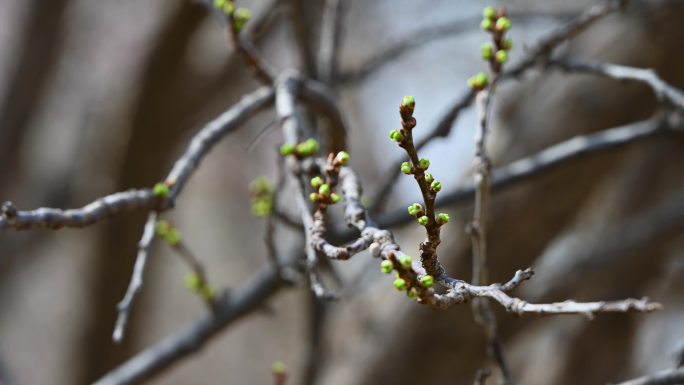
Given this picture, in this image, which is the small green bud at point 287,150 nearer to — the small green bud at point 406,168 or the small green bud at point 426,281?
the small green bud at point 406,168

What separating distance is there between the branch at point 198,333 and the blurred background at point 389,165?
0.50 ft

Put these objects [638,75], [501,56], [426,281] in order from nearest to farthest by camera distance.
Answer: [426,281], [501,56], [638,75]

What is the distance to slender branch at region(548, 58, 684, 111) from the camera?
156 centimetres

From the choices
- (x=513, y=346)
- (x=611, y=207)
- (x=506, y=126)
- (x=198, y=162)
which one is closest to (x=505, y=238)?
(x=506, y=126)

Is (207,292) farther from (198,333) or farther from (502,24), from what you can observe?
(502,24)

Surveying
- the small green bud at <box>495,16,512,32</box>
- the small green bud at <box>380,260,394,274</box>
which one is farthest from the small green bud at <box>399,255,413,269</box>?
the small green bud at <box>495,16,512,32</box>

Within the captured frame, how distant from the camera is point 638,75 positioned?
1.63m

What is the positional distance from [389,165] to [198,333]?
2295 millimetres

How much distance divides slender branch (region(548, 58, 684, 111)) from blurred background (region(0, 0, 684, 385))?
146mm

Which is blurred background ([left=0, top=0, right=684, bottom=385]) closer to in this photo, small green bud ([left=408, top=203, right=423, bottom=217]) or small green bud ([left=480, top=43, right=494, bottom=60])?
small green bud ([left=480, top=43, right=494, bottom=60])

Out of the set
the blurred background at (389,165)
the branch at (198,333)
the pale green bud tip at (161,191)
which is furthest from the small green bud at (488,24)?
the branch at (198,333)

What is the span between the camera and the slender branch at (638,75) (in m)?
1.56

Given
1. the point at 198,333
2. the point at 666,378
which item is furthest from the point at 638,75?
the point at 198,333

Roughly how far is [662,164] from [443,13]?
2406 millimetres
